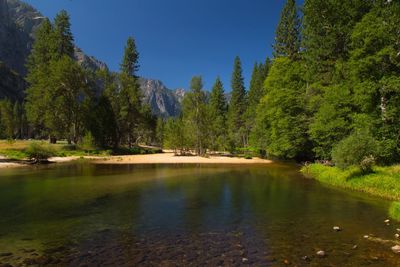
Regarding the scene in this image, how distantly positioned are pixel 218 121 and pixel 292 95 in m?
34.8

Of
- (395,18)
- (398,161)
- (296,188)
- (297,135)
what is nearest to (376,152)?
(398,161)

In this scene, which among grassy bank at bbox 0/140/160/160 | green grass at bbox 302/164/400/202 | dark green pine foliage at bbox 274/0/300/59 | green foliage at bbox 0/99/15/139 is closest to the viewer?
green grass at bbox 302/164/400/202

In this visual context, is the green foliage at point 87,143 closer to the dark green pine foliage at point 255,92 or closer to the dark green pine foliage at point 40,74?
Answer: the dark green pine foliage at point 40,74

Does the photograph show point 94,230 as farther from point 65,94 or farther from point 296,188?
point 65,94

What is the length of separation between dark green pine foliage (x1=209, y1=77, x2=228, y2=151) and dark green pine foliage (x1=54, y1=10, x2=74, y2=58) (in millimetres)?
37594

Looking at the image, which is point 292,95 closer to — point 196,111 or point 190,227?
point 196,111

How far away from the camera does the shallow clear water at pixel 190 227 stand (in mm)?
10086

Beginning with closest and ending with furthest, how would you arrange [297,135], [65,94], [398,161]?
[398,161]
[297,135]
[65,94]

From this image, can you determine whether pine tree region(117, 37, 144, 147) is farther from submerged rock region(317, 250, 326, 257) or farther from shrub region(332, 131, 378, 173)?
submerged rock region(317, 250, 326, 257)

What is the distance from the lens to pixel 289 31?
64.2 m

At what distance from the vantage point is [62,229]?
43.1 ft

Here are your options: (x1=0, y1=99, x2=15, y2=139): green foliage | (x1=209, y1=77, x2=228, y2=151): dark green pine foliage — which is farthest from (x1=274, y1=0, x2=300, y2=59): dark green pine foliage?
(x1=0, y1=99, x2=15, y2=139): green foliage

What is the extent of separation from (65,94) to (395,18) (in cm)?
6464

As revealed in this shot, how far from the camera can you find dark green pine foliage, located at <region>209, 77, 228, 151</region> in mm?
72719
